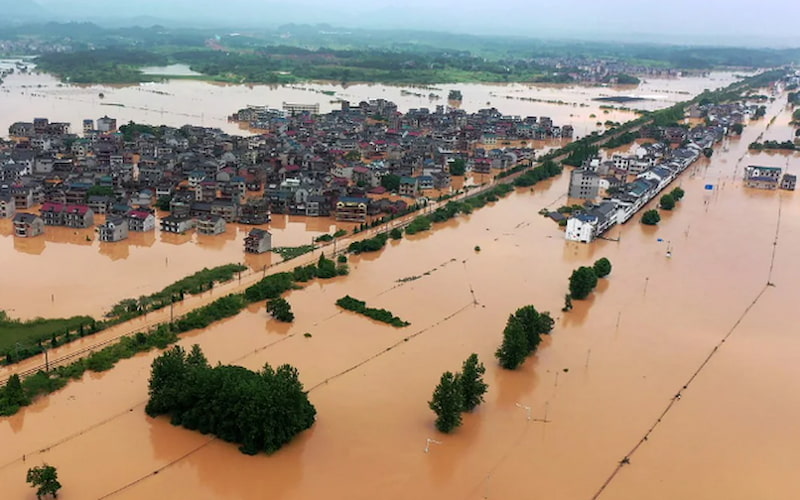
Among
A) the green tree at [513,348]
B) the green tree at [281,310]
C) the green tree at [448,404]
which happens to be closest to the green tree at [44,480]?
the green tree at [448,404]

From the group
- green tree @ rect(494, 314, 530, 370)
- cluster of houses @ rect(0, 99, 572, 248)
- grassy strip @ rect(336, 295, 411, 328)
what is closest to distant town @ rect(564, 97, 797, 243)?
cluster of houses @ rect(0, 99, 572, 248)

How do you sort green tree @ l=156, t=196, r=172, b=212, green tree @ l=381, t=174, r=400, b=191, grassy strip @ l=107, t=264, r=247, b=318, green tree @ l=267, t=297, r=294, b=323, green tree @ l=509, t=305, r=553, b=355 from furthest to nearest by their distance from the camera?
green tree @ l=381, t=174, r=400, b=191
green tree @ l=156, t=196, r=172, b=212
grassy strip @ l=107, t=264, r=247, b=318
green tree @ l=267, t=297, r=294, b=323
green tree @ l=509, t=305, r=553, b=355

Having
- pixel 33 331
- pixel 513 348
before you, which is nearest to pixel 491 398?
pixel 513 348

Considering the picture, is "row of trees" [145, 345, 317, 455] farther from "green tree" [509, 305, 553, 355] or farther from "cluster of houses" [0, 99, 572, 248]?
"cluster of houses" [0, 99, 572, 248]

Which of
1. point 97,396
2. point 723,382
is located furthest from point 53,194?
point 723,382

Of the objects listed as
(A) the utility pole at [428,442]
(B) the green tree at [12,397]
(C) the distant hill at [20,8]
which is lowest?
(A) the utility pole at [428,442]

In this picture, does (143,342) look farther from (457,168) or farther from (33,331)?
(457,168)

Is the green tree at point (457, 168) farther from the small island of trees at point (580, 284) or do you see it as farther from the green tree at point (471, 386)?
the green tree at point (471, 386)
